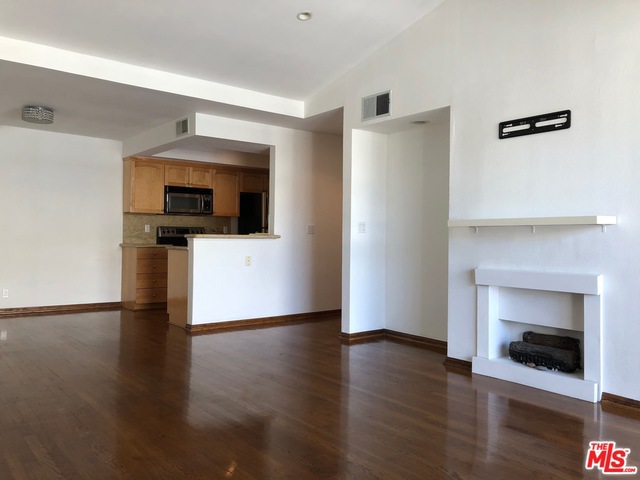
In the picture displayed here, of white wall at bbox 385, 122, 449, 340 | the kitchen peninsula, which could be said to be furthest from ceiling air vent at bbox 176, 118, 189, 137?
white wall at bbox 385, 122, 449, 340

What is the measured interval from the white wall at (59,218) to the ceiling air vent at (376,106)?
4.17m

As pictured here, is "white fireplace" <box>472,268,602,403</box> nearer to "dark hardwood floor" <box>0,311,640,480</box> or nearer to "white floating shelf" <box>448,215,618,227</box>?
"dark hardwood floor" <box>0,311,640,480</box>

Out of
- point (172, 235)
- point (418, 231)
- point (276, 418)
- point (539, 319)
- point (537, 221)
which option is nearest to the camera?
point (276, 418)

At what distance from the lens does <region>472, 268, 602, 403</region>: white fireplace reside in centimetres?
325

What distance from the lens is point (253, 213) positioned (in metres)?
7.93

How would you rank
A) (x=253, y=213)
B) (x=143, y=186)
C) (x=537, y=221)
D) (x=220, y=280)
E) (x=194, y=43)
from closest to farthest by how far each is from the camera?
(x=537, y=221), (x=194, y=43), (x=220, y=280), (x=143, y=186), (x=253, y=213)

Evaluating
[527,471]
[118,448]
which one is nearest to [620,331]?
[527,471]

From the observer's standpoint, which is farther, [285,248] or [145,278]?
[145,278]

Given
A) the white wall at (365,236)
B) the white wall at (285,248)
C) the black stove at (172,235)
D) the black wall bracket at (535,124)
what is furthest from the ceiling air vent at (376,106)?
the black stove at (172,235)

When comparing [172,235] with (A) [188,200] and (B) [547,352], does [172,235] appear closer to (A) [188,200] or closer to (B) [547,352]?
(A) [188,200]

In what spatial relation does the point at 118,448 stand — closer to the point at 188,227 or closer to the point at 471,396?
the point at 471,396

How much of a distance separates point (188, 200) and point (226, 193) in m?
0.63

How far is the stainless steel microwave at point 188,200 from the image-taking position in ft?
24.6

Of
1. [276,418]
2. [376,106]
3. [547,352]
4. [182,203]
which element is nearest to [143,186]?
[182,203]
